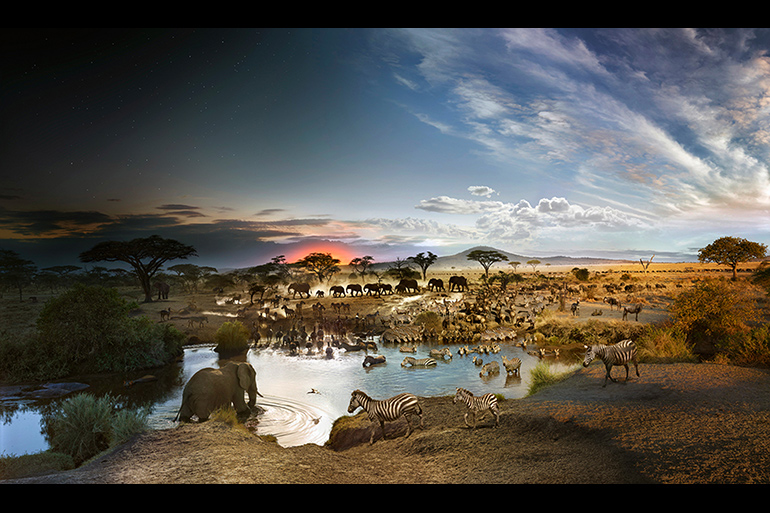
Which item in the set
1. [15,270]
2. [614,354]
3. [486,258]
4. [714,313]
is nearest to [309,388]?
[614,354]

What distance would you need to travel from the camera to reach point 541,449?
3.54m

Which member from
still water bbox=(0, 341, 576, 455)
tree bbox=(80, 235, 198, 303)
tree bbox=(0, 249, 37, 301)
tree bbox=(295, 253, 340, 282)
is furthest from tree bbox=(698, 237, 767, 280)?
tree bbox=(0, 249, 37, 301)

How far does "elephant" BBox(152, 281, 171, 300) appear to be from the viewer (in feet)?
22.6

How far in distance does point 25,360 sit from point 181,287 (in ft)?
8.53

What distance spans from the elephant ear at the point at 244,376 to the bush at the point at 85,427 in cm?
133

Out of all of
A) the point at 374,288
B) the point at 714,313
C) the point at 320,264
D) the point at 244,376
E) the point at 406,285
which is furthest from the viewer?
the point at 374,288

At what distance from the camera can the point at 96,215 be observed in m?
5.40

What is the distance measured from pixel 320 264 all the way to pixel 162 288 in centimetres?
400

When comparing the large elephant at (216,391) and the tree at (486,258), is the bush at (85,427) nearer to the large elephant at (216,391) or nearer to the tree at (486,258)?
the large elephant at (216,391)

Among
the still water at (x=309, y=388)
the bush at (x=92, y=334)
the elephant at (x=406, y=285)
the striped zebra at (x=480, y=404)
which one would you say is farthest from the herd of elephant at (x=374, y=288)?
the striped zebra at (x=480, y=404)

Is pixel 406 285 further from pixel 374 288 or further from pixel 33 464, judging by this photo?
pixel 33 464

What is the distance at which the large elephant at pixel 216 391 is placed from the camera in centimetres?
505
